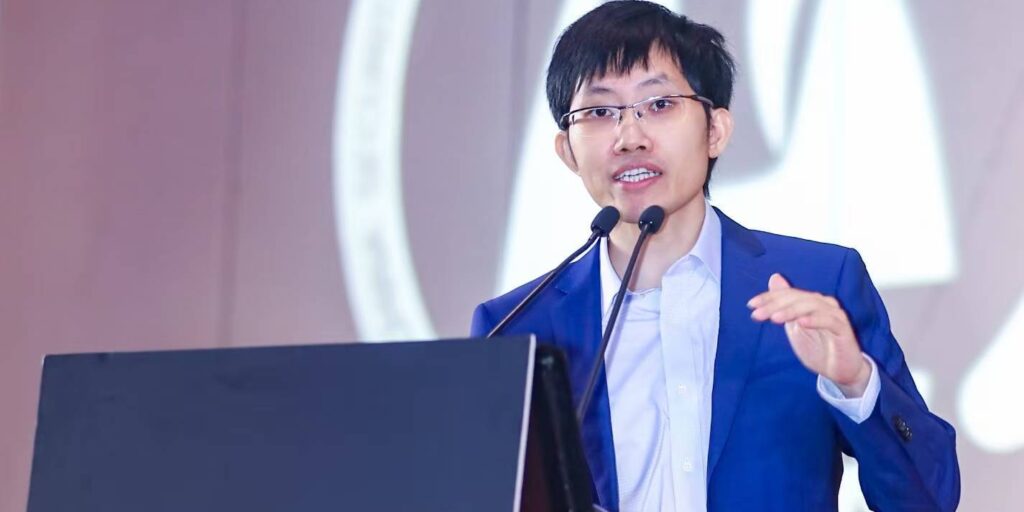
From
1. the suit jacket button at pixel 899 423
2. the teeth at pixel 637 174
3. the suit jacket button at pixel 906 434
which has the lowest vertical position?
the suit jacket button at pixel 906 434

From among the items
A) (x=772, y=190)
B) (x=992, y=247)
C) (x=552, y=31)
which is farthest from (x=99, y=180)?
(x=992, y=247)

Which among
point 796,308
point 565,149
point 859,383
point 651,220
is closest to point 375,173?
point 565,149

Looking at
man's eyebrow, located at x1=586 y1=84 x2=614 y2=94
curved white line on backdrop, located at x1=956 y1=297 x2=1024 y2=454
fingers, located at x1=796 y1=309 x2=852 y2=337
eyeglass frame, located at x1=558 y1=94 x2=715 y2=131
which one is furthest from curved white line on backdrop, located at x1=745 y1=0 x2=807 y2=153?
fingers, located at x1=796 y1=309 x2=852 y2=337

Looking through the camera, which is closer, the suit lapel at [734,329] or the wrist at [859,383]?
the wrist at [859,383]

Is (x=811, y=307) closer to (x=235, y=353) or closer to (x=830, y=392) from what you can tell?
(x=830, y=392)

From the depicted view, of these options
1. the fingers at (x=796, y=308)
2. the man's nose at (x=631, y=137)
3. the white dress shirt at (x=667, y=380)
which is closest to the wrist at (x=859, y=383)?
the fingers at (x=796, y=308)

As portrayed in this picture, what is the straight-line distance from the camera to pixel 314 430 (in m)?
1.09

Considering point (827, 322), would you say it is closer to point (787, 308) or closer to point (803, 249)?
point (787, 308)

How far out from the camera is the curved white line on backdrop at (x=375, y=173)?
9.44ft

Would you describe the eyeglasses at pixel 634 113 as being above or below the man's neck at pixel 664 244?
above

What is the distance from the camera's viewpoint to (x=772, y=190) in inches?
97.0

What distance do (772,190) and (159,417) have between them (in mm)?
1575

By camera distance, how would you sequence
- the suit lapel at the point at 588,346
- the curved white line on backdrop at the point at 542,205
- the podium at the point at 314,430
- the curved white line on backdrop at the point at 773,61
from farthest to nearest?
the curved white line on backdrop at the point at 542,205 → the curved white line on backdrop at the point at 773,61 → the suit lapel at the point at 588,346 → the podium at the point at 314,430

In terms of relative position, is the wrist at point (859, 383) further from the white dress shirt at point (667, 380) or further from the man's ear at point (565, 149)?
the man's ear at point (565, 149)
